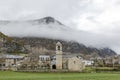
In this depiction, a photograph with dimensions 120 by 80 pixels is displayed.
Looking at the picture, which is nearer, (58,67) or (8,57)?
(58,67)

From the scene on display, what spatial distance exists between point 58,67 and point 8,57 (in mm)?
66660

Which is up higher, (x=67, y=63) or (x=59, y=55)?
(x=59, y=55)

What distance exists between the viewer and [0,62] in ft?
548

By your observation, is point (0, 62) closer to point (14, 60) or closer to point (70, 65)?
point (14, 60)

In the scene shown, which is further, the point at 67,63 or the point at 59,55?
the point at 59,55

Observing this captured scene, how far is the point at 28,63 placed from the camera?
520 feet

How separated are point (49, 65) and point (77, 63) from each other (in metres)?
18.0

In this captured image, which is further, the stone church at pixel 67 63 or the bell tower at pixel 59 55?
the bell tower at pixel 59 55

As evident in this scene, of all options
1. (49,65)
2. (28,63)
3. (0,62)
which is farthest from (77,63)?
(0,62)

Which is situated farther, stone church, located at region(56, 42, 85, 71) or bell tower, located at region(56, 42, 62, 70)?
bell tower, located at region(56, 42, 62, 70)

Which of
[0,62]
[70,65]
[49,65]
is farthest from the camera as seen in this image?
[0,62]

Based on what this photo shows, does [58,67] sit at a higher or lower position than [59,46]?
lower

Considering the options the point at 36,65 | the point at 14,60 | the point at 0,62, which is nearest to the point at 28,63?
the point at 36,65

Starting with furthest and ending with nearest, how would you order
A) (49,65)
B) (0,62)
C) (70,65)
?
1. (0,62)
2. (49,65)
3. (70,65)
